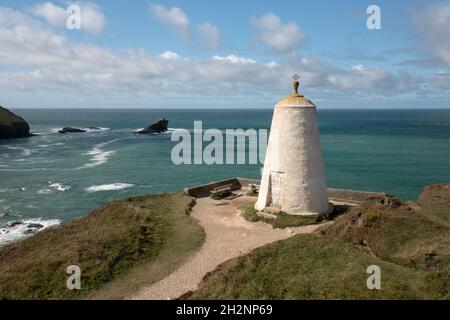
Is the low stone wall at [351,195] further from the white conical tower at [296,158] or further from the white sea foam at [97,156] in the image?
the white sea foam at [97,156]

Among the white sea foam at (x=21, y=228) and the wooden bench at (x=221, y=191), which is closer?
the wooden bench at (x=221, y=191)

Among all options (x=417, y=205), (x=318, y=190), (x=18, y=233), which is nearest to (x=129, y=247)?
(x=318, y=190)

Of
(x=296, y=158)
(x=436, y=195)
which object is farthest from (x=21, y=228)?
(x=436, y=195)

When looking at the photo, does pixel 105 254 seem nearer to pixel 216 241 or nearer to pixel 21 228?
pixel 216 241

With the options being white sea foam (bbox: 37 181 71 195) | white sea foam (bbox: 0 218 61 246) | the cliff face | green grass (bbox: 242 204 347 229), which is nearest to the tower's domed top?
green grass (bbox: 242 204 347 229)

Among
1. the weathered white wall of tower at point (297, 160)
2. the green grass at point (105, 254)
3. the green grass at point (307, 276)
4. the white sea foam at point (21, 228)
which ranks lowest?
the white sea foam at point (21, 228)

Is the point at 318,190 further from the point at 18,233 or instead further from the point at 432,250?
the point at 18,233

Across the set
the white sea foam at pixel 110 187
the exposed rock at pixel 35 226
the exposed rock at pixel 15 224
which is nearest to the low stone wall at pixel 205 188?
the exposed rock at pixel 35 226

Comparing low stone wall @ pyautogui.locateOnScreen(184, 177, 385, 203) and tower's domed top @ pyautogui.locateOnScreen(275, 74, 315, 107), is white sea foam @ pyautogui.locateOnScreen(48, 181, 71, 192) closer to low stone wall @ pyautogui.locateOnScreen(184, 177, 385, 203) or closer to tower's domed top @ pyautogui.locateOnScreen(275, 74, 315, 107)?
low stone wall @ pyautogui.locateOnScreen(184, 177, 385, 203)
